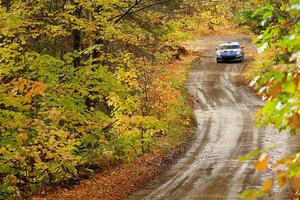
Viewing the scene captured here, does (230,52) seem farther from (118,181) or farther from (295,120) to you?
(295,120)

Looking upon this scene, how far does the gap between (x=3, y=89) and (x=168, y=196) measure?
5.45 meters

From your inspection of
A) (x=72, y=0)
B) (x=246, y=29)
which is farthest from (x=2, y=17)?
(x=246, y=29)

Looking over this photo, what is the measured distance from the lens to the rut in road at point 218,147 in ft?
43.9

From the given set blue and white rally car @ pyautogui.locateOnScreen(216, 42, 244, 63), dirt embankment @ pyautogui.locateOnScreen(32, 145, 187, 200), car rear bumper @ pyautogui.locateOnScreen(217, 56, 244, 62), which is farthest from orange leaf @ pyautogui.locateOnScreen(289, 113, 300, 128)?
car rear bumper @ pyautogui.locateOnScreen(217, 56, 244, 62)

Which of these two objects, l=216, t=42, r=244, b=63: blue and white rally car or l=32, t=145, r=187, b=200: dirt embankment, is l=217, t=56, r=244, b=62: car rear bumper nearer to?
l=216, t=42, r=244, b=63: blue and white rally car

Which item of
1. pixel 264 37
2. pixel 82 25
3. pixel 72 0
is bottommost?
pixel 264 37

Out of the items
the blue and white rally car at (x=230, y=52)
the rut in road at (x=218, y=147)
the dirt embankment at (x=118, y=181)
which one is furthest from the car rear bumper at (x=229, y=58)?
the dirt embankment at (x=118, y=181)

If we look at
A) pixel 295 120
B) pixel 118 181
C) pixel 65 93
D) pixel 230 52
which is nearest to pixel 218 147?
pixel 118 181

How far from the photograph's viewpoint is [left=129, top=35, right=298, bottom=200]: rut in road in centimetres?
1338

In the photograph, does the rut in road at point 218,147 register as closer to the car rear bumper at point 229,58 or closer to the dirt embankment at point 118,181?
the dirt embankment at point 118,181

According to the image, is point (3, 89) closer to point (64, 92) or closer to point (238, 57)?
point (64, 92)

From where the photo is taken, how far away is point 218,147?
62.7ft

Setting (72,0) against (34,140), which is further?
(72,0)

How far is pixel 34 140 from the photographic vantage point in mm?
11375
